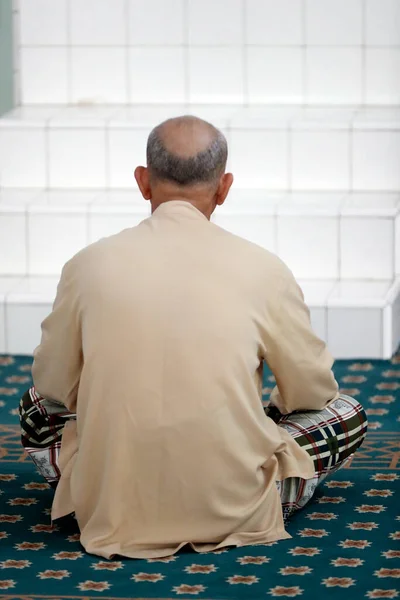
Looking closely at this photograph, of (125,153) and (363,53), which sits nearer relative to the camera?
(125,153)

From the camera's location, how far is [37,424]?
309 centimetres

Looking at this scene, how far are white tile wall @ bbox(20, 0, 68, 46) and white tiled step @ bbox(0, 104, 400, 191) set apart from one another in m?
0.52

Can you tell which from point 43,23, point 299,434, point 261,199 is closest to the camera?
point 299,434

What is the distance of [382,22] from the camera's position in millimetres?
5918

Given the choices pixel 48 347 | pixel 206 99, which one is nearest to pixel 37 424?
pixel 48 347

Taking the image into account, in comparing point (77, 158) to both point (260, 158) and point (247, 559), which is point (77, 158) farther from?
point (247, 559)

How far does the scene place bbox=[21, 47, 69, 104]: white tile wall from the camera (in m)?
6.18

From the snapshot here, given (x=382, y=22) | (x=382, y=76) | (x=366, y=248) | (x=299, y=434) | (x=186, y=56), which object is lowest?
(x=299, y=434)

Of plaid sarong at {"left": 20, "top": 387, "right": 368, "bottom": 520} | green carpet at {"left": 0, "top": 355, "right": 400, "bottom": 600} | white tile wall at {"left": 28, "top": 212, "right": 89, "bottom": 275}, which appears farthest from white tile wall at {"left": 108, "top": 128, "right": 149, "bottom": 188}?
plaid sarong at {"left": 20, "top": 387, "right": 368, "bottom": 520}

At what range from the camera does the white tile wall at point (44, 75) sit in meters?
6.18

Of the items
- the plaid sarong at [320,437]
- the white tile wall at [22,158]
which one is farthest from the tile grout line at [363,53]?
the plaid sarong at [320,437]

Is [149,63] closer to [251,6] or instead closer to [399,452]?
[251,6]

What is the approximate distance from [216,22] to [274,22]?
27 centimetres

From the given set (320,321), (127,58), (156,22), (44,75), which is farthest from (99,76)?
(320,321)
